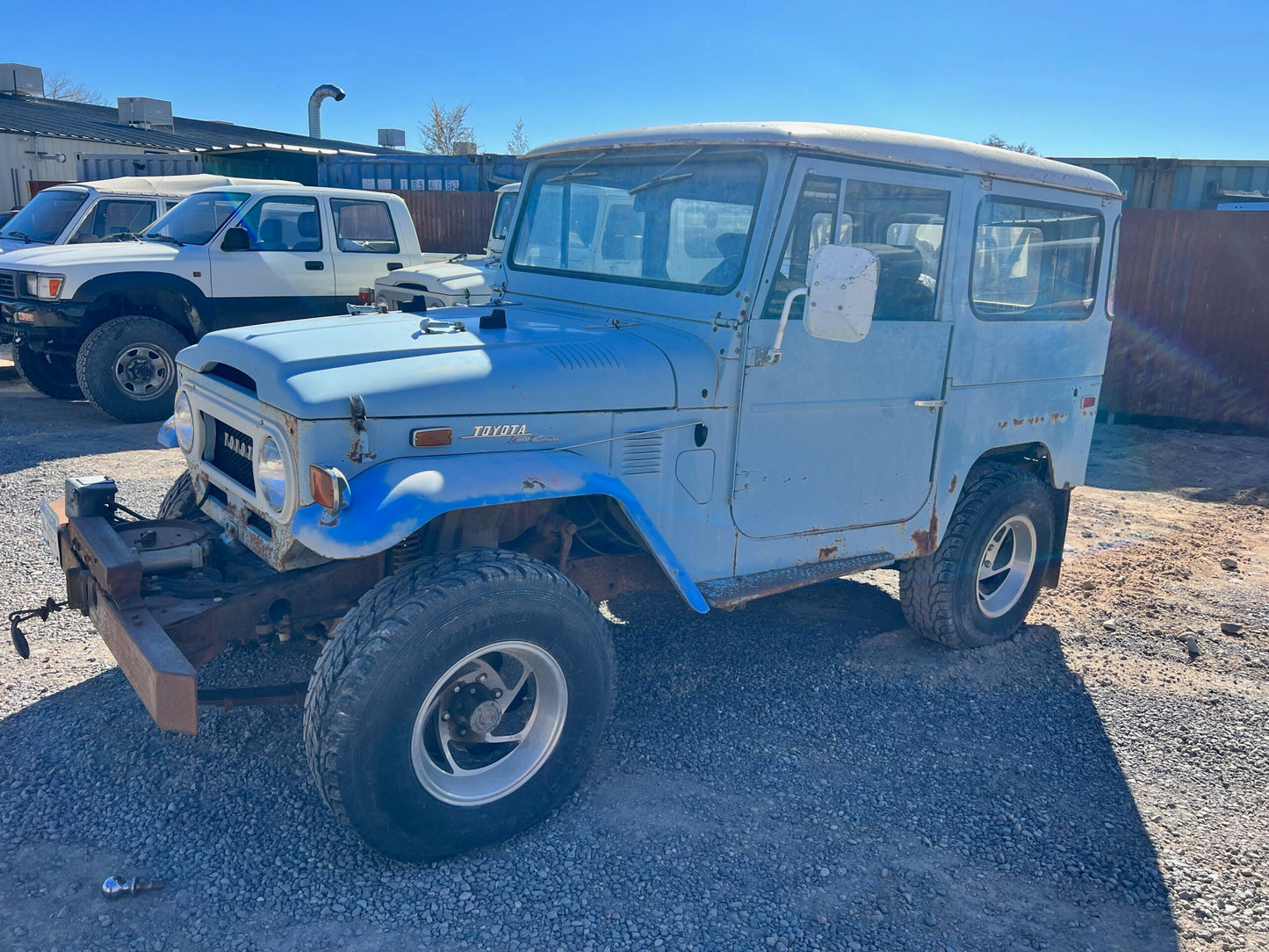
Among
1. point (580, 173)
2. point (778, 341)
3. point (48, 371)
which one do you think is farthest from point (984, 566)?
point (48, 371)

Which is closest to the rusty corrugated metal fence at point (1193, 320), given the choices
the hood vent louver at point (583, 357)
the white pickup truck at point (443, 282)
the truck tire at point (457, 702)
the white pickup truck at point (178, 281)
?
the white pickup truck at point (443, 282)

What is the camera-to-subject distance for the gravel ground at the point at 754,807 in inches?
109

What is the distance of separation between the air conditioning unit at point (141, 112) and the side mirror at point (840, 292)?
24.9m

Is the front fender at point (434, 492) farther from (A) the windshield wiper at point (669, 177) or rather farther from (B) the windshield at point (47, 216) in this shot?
(B) the windshield at point (47, 216)

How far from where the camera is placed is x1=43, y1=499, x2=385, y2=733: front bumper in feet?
9.24

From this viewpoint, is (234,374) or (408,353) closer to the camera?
(408,353)

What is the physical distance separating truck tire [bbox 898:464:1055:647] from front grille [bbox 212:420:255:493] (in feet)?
9.37

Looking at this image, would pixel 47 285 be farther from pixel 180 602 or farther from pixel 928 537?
pixel 928 537

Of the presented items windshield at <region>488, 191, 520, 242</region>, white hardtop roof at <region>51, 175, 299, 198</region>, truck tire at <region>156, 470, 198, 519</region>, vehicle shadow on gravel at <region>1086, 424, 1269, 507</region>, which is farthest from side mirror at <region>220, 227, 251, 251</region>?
vehicle shadow on gravel at <region>1086, 424, 1269, 507</region>

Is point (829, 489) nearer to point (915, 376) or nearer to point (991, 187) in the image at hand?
point (915, 376)

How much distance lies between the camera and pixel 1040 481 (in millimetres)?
4750

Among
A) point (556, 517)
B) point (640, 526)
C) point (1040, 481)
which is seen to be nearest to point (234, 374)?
point (556, 517)

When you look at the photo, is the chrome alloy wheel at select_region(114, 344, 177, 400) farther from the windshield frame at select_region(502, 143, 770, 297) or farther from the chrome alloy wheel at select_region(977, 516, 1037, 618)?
the chrome alloy wheel at select_region(977, 516, 1037, 618)

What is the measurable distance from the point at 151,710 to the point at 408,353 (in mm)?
1253
